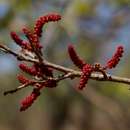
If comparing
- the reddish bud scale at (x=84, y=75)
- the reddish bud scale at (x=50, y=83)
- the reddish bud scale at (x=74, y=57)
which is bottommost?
the reddish bud scale at (x=50, y=83)

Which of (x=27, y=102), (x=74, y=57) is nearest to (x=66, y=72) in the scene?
(x=74, y=57)

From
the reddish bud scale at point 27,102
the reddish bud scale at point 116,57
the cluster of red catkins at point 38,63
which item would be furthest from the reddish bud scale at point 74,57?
the reddish bud scale at point 27,102

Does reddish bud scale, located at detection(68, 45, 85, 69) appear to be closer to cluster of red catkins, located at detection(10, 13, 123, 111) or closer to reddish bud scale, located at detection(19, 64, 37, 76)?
cluster of red catkins, located at detection(10, 13, 123, 111)

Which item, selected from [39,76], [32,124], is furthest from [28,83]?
[32,124]

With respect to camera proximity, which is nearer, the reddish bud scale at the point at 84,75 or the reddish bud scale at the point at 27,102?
the reddish bud scale at the point at 84,75

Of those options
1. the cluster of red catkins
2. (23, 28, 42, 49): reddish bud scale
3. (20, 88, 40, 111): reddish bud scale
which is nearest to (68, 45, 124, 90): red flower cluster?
the cluster of red catkins

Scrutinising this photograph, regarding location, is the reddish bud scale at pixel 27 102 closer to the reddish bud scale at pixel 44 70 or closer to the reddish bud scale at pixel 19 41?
the reddish bud scale at pixel 44 70

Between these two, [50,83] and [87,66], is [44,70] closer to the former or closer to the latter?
[50,83]

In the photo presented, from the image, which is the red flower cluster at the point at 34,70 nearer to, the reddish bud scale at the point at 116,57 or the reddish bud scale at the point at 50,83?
the reddish bud scale at the point at 50,83

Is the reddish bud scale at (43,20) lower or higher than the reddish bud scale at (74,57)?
higher
